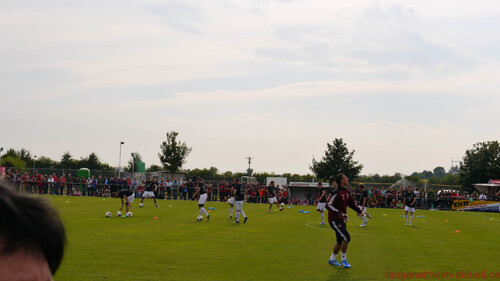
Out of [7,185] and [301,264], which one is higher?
[7,185]

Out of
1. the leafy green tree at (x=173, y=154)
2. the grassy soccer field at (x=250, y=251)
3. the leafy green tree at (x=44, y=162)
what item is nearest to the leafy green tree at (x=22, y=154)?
the leafy green tree at (x=44, y=162)

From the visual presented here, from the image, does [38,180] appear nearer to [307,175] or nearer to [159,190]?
[159,190]

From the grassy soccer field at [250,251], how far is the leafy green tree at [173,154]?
49.4m

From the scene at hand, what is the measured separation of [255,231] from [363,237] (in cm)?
466

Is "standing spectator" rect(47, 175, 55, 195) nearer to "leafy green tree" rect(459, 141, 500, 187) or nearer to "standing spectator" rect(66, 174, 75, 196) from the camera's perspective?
"standing spectator" rect(66, 174, 75, 196)

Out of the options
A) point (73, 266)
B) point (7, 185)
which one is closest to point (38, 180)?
point (73, 266)

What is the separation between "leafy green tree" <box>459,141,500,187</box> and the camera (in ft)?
282

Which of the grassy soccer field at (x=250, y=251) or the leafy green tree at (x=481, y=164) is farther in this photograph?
the leafy green tree at (x=481, y=164)

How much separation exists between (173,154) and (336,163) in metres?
25.8

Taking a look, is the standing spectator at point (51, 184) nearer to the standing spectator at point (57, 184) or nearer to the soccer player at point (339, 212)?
the standing spectator at point (57, 184)

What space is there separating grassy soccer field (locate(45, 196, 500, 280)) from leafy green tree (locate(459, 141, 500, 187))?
2542 inches

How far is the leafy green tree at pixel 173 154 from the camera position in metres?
76.2

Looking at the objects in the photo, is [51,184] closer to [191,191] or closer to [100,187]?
[100,187]

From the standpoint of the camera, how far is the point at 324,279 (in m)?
12.4
